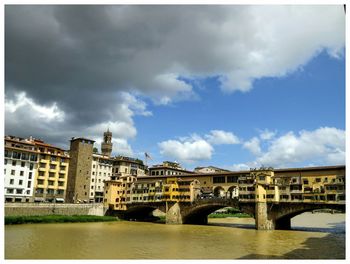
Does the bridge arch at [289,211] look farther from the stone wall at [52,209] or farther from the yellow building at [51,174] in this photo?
the yellow building at [51,174]

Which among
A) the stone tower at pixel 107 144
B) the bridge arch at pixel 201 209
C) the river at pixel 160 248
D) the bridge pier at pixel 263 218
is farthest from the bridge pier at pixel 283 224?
the stone tower at pixel 107 144

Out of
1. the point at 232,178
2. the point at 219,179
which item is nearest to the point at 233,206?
the point at 232,178

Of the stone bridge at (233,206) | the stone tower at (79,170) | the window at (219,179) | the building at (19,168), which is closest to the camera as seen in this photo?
the stone bridge at (233,206)

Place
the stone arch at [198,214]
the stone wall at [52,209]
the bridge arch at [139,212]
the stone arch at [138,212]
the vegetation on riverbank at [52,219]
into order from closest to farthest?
the vegetation on riverbank at [52,219] → the stone wall at [52,209] → the stone arch at [198,214] → the bridge arch at [139,212] → the stone arch at [138,212]

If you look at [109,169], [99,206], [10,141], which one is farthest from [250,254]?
[109,169]

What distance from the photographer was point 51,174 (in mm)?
77500

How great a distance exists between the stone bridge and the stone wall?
5438 mm

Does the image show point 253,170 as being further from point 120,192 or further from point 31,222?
point 31,222

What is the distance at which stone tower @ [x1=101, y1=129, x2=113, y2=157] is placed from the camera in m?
114

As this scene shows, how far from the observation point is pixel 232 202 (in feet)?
192

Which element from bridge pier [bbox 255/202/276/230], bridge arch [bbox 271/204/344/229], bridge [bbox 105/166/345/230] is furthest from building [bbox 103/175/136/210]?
bridge arch [bbox 271/204/344/229]

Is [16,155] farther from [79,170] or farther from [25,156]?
[79,170]

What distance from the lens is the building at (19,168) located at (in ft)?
227

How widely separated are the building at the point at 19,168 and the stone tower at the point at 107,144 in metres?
39.5
